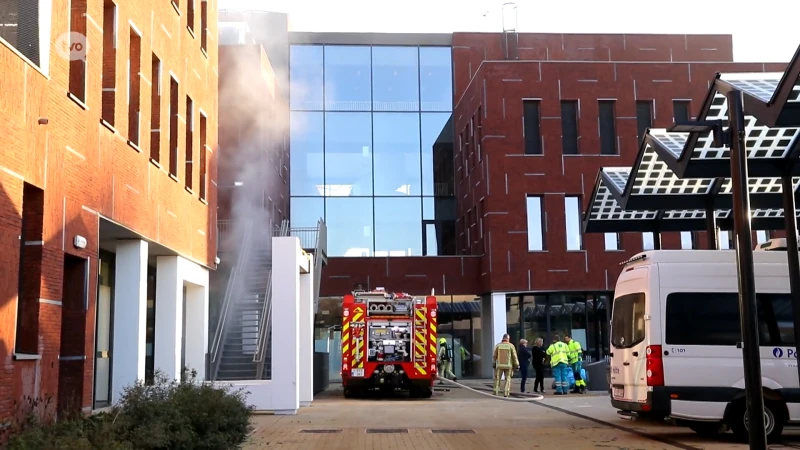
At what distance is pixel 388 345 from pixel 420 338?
867 mm

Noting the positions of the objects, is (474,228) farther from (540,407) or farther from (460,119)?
(540,407)

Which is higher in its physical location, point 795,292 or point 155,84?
point 155,84

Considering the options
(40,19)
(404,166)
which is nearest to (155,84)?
(40,19)

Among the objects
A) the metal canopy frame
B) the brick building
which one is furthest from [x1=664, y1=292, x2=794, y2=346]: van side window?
the brick building

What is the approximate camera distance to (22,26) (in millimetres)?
11461

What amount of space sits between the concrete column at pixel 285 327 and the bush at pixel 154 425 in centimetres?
694

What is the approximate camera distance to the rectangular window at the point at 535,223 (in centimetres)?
3569

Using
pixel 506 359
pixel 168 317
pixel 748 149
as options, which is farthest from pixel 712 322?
pixel 506 359

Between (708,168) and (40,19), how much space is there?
10.3 meters

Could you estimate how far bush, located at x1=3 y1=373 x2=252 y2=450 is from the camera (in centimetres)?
814

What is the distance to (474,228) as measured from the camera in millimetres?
38750

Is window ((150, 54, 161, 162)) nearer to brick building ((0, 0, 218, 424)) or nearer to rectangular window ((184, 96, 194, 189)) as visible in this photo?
brick building ((0, 0, 218, 424))

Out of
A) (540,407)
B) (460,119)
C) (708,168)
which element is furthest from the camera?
→ (460,119)

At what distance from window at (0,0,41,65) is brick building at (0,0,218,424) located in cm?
2
